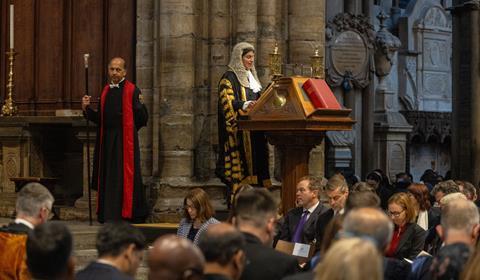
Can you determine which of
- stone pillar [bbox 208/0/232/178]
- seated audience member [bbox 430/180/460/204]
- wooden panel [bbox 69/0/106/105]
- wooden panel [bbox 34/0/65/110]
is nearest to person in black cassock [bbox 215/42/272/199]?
stone pillar [bbox 208/0/232/178]

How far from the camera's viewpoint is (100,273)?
5746 millimetres

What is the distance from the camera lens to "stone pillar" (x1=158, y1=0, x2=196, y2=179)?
1315 cm

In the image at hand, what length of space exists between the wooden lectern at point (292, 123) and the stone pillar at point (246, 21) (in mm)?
2324

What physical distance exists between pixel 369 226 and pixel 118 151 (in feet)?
23.4

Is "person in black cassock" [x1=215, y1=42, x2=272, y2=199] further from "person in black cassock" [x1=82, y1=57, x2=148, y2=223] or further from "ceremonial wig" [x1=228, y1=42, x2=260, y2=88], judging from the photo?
"person in black cassock" [x1=82, y1=57, x2=148, y2=223]

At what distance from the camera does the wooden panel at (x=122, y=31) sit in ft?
45.9

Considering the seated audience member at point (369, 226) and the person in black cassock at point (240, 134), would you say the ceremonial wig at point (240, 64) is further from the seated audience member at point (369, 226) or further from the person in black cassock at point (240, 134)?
the seated audience member at point (369, 226)

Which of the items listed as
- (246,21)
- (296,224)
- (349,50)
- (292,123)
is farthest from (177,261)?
(349,50)

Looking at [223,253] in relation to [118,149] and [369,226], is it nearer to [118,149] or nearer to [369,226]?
[369,226]

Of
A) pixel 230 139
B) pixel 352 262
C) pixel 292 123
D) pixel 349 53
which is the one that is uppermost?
pixel 349 53

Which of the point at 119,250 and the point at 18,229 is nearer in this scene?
the point at 119,250

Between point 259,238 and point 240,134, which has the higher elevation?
point 240,134

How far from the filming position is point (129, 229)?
19.4 ft

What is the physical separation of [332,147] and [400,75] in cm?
577
